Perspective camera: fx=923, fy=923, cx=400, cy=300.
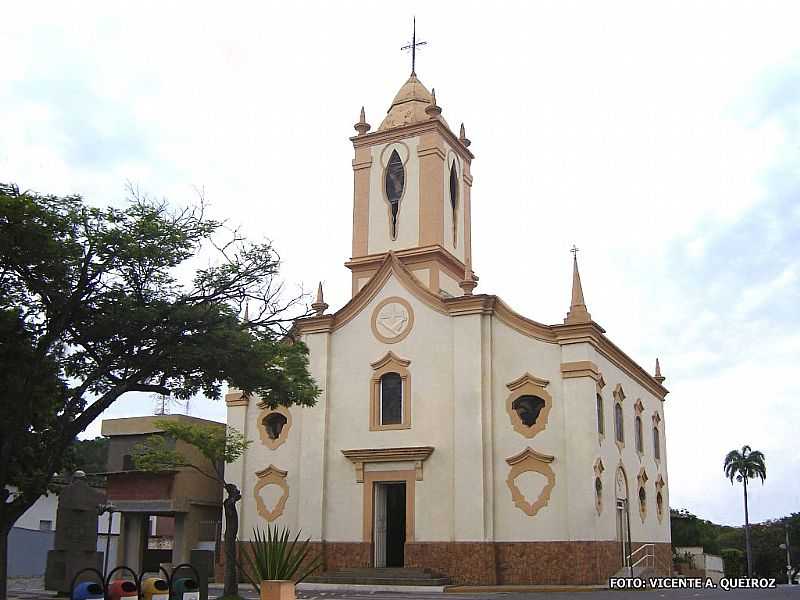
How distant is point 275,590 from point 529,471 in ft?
47.2

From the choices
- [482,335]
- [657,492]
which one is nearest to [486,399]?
[482,335]

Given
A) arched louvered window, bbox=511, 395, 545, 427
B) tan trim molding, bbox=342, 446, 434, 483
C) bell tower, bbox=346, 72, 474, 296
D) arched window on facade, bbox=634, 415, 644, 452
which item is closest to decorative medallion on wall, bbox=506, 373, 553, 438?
arched louvered window, bbox=511, 395, 545, 427

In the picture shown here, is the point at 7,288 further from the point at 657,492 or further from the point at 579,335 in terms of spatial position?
the point at 657,492

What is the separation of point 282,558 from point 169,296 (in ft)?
21.1

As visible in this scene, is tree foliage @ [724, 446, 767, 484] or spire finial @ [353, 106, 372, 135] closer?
spire finial @ [353, 106, 372, 135]

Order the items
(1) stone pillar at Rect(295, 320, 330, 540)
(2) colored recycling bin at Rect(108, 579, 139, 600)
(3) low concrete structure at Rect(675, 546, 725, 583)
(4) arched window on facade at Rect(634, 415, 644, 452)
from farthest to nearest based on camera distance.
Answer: (3) low concrete structure at Rect(675, 546, 725, 583) → (4) arched window on facade at Rect(634, 415, 644, 452) → (1) stone pillar at Rect(295, 320, 330, 540) → (2) colored recycling bin at Rect(108, 579, 139, 600)

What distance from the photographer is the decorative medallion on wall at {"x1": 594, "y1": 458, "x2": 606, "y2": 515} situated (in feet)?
89.0

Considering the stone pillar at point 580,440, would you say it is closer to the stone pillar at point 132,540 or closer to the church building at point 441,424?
the church building at point 441,424

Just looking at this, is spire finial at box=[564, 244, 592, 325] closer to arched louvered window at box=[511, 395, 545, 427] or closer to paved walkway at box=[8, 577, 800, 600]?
arched louvered window at box=[511, 395, 545, 427]

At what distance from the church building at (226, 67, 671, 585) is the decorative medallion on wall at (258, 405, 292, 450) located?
50 millimetres

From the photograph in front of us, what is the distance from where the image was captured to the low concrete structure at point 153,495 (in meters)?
32.6

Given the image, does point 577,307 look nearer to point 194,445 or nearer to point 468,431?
point 468,431

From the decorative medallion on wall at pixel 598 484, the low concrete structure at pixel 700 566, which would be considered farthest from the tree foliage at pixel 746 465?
the decorative medallion on wall at pixel 598 484

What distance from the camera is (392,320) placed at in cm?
3105
